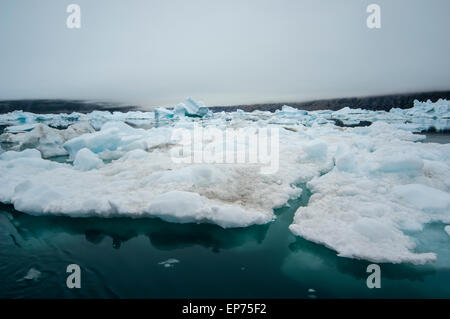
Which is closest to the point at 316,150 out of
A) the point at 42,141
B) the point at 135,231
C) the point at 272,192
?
the point at 272,192

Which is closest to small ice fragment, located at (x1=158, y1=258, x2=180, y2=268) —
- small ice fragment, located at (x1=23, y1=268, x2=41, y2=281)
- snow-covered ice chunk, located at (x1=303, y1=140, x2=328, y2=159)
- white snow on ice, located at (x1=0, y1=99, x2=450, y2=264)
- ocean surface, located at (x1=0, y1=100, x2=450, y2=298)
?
ocean surface, located at (x1=0, y1=100, x2=450, y2=298)

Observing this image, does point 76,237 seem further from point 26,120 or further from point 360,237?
point 26,120

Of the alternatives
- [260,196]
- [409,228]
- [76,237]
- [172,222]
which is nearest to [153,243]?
[172,222]

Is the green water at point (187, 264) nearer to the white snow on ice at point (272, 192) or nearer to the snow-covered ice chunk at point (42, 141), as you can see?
the white snow on ice at point (272, 192)

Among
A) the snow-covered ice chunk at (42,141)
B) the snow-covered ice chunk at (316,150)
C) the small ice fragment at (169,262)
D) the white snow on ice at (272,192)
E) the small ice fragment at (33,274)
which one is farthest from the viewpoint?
the snow-covered ice chunk at (42,141)

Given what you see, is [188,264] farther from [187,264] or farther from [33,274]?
[33,274]

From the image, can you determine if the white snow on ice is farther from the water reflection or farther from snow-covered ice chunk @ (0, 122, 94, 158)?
snow-covered ice chunk @ (0, 122, 94, 158)

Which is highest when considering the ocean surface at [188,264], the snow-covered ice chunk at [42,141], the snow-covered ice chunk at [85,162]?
the snow-covered ice chunk at [42,141]

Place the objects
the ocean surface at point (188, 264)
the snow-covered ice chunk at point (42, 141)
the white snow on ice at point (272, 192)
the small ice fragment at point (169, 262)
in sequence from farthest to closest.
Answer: the snow-covered ice chunk at point (42, 141) → the white snow on ice at point (272, 192) → the small ice fragment at point (169, 262) → the ocean surface at point (188, 264)

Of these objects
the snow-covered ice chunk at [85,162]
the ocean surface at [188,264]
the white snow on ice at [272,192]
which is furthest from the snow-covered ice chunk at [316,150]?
the snow-covered ice chunk at [85,162]
